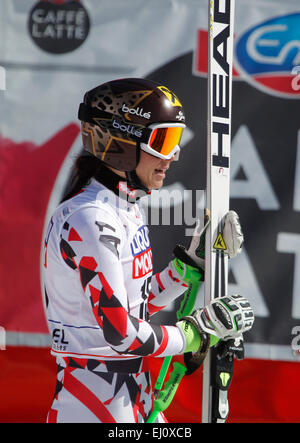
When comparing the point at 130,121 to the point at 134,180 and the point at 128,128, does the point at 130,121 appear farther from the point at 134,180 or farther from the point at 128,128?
the point at 134,180

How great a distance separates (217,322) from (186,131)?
5.92ft

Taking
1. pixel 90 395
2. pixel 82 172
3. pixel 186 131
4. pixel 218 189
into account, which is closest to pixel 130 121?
pixel 82 172

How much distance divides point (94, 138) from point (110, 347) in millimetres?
693

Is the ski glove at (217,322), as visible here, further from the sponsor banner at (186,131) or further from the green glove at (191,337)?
the sponsor banner at (186,131)

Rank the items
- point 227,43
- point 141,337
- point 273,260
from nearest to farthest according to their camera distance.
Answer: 1. point 141,337
2. point 227,43
3. point 273,260

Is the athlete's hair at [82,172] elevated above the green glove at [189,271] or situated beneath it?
elevated above

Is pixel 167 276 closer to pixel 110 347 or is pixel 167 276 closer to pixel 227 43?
pixel 110 347

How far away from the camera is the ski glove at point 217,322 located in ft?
6.20

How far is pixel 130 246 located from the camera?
1843mm

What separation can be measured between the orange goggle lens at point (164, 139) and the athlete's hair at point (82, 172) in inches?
8.0

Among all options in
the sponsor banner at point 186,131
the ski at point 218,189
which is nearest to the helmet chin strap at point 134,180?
the ski at point 218,189

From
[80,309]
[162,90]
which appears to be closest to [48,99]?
[162,90]

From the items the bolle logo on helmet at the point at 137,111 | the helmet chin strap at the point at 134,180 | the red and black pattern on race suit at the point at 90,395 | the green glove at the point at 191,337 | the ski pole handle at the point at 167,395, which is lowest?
the ski pole handle at the point at 167,395

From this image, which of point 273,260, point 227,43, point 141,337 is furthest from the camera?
point 273,260
